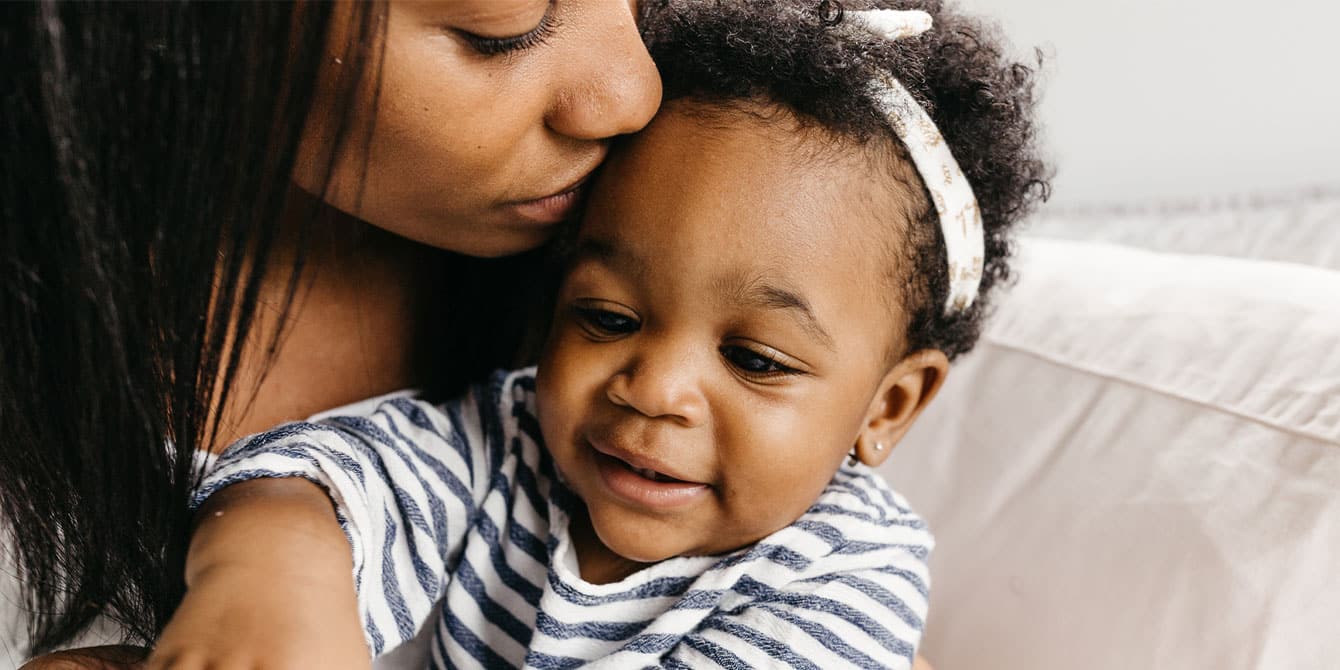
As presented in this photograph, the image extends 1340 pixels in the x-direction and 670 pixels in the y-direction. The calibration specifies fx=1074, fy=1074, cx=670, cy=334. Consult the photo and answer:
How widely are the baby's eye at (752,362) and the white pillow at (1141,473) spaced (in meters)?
0.33

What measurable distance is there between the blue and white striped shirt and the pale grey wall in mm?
751

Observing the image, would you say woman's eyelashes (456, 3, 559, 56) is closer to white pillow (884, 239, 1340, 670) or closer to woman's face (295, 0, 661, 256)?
woman's face (295, 0, 661, 256)

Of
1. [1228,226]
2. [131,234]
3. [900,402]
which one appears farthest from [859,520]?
[1228,226]

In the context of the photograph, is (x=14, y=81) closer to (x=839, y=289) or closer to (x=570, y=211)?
(x=570, y=211)

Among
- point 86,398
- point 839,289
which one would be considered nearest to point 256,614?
point 86,398

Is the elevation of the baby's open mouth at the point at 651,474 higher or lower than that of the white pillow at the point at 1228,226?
lower

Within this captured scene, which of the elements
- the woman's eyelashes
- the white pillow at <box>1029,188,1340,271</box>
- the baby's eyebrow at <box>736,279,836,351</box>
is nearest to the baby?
the baby's eyebrow at <box>736,279,836,351</box>

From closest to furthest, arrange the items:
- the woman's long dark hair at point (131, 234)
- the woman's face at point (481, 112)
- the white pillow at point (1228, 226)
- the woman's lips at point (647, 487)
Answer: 1. the woman's long dark hair at point (131, 234)
2. the woman's face at point (481, 112)
3. the woman's lips at point (647, 487)
4. the white pillow at point (1228, 226)

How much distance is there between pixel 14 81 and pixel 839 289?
1.66 ft

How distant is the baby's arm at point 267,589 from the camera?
22.6 inches

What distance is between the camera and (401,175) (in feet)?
2.38

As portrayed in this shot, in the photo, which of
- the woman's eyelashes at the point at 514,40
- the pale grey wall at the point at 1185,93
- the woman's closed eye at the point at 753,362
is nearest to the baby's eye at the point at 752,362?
the woman's closed eye at the point at 753,362

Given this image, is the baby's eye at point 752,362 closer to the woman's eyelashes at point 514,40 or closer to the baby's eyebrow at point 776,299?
the baby's eyebrow at point 776,299

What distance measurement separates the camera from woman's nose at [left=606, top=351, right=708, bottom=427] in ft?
2.36
